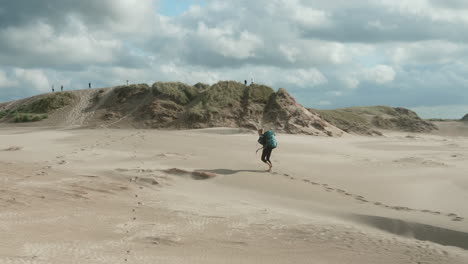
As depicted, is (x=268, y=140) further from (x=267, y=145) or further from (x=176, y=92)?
(x=176, y=92)

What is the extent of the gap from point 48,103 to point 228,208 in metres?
28.9

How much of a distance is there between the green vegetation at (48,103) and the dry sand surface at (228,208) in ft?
62.5

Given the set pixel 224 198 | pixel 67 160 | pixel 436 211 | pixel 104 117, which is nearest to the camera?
pixel 436 211

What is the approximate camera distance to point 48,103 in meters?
33.2

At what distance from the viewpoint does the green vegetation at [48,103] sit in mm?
32938

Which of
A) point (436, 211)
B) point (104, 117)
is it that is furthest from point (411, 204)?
point (104, 117)

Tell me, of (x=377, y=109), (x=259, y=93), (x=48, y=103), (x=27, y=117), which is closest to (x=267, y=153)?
(x=259, y=93)

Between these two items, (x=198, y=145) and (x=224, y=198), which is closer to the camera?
(x=224, y=198)

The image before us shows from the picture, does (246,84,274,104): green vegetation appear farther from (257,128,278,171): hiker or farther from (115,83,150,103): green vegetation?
(257,128,278,171): hiker

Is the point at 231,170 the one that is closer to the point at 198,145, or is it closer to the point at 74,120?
the point at 198,145

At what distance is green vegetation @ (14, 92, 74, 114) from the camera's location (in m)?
32.9

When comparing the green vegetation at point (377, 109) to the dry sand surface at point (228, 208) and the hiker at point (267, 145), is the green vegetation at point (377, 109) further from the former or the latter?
the hiker at point (267, 145)

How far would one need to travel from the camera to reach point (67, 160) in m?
13.1

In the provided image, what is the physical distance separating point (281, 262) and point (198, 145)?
11.6 m
